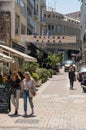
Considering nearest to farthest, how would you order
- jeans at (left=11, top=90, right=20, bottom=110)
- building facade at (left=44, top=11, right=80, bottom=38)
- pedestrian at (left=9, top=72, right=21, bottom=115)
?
jeans at (left=11, top=90, right=20, bottom=110) < pedestrian at (left=9, top=72, right=21, bottom=115) < building facade at (left=44, top=11, right=80, bottom=38)

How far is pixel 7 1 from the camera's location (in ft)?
161

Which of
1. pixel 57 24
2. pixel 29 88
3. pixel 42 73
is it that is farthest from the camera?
pixel 57 24

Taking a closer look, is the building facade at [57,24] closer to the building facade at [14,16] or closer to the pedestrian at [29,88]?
the building facade at [14,16]

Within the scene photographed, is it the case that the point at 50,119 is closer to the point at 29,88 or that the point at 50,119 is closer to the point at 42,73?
the point at 29,88

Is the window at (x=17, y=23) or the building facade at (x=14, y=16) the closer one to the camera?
the building facade at (x=14, y=16)

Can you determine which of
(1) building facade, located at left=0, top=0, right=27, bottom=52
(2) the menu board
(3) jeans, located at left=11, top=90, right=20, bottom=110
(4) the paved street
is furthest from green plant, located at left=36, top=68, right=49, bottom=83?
(2) the menu board

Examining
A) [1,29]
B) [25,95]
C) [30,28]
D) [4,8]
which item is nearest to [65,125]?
[25,95]

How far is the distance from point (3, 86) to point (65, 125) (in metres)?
4.10

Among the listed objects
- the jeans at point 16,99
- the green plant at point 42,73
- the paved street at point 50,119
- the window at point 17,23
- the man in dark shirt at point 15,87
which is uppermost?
the window at point 17,23

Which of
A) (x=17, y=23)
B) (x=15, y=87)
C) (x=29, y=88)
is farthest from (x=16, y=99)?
(x=17, y=23)

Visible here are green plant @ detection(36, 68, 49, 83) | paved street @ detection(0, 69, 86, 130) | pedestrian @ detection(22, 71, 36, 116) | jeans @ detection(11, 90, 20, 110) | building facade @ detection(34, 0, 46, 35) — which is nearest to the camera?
paved street @ detection(0, 69, 86, 130)

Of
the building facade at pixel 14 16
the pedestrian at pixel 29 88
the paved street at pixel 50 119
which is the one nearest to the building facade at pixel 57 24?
the building facade at pixel 14 16

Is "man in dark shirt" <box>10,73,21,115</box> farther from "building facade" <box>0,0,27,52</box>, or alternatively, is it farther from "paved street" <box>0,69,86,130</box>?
"building facade" <box>0,0,27,52</box>

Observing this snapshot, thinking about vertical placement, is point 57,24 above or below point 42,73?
above
